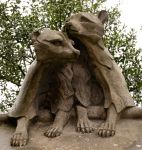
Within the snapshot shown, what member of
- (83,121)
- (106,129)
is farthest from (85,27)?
(106,129)

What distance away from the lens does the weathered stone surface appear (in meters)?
3.98

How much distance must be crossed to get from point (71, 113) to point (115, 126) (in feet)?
1.58

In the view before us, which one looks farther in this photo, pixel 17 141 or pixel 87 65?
pixel 87 65

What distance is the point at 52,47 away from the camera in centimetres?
408

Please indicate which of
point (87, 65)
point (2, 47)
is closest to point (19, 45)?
point (2, 47)

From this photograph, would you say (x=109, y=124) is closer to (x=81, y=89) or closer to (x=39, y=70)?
(x=81, y=89)

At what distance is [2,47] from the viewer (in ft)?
42.7

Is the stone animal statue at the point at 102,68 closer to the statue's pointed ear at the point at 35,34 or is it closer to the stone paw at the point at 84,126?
the stone paw at the point at 84,126

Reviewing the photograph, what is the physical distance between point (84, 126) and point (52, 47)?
2.63ft

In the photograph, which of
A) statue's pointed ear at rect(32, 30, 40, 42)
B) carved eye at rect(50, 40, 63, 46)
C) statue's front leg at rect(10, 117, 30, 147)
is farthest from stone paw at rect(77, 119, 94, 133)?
statue's pointed ear at rect(32, 30, 40, 42)

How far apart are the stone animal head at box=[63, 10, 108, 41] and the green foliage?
27.5 ft

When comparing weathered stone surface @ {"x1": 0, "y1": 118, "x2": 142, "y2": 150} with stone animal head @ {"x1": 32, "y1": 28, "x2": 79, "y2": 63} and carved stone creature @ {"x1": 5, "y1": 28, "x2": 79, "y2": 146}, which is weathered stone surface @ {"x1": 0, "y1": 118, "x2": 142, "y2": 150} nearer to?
carved stone creature @ {"x1": 5, "y1": 28, "x2": 79, "y2": 146}

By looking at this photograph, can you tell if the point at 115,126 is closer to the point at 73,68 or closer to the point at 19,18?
the point at 73,68

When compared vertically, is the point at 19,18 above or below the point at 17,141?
above
